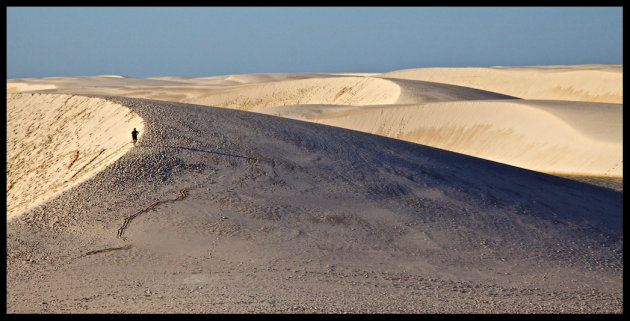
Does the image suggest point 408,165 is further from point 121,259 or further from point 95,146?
point 121,259

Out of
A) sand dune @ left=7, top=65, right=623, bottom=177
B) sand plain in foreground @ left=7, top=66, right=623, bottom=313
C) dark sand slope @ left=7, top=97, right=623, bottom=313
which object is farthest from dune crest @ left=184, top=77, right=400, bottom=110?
dark sand slope @ left=7, top=97, right=623, bottom=313

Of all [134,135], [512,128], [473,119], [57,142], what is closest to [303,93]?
[473,119]

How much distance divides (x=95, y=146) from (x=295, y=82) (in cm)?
3198

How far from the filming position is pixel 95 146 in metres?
10.8

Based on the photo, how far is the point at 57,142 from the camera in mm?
11797

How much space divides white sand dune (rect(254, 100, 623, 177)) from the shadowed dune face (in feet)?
45.3

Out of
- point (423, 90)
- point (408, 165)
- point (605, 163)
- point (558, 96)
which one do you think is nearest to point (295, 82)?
point (423, 90)

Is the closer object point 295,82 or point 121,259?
point 121,259

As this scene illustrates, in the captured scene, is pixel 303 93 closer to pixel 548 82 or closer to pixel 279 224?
pixel 548 82

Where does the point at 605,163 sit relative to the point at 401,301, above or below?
below

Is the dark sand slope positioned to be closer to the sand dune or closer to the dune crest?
the sand dune

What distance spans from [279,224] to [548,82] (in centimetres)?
4271

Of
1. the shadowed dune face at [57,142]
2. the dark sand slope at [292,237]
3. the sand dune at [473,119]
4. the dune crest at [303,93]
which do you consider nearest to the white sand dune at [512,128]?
the sand dune at [473,119]

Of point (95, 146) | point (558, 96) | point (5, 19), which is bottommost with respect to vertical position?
point (558, 96)
